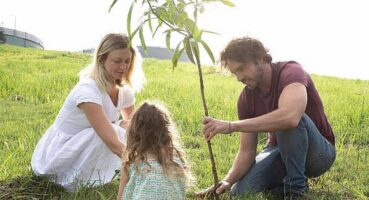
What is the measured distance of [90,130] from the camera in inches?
133

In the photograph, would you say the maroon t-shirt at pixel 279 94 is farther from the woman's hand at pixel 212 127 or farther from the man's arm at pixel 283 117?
the woman's hand at pixel 212 127

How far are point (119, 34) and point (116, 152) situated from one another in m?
0.72

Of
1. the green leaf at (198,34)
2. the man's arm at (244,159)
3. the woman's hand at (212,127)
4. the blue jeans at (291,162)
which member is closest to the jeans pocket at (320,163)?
the blue jeans at (291,162)

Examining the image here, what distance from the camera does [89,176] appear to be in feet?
11.1

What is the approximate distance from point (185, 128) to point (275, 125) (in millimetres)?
2349

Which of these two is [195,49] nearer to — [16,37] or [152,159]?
[152,159]

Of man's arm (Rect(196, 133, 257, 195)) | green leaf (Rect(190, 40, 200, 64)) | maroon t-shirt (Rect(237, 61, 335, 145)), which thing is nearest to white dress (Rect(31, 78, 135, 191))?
man's arm (Rect(196, 133, 257, 195))

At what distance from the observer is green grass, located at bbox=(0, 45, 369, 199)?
3303 millimetres

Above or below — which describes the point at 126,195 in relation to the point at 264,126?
below

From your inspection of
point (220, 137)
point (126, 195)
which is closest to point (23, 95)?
point (220, 137)

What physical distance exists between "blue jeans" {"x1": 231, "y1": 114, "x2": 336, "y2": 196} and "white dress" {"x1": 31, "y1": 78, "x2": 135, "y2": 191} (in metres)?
0.81

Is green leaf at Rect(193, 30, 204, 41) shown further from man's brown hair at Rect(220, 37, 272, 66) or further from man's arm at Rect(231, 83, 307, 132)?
man's brown hair at Rect(220, 37, 272, 66)

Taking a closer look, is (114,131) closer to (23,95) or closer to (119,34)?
(119,34)

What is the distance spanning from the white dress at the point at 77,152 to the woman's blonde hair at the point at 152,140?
0.75 metres
